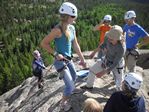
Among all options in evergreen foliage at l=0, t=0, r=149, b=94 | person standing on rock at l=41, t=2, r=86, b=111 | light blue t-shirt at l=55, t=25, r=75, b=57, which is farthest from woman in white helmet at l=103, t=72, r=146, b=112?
evergreen foliage at l=0, t=0, r=149, b=94

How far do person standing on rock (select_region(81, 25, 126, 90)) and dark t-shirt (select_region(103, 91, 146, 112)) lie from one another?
2.96m

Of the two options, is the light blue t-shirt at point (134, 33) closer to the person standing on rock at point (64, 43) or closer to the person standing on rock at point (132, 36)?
the person standing on rock at point (132, 36)

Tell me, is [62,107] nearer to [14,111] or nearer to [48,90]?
[48,90]

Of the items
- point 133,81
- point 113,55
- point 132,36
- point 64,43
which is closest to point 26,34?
point 132,36

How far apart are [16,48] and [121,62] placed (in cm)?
7105

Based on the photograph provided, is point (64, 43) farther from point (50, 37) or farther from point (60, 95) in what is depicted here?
point (60, 95)

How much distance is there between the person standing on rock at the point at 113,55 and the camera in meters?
9.41

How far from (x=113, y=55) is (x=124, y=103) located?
3.47 meters

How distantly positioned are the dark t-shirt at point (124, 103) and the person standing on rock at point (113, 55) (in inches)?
116

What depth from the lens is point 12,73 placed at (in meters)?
49.2

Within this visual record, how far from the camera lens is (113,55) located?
1009 centimetres

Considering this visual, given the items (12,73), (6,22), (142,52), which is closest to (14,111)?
(142,52)

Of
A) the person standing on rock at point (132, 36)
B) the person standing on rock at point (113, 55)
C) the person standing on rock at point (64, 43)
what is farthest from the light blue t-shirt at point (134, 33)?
the person standing on rock at point (64, 43)

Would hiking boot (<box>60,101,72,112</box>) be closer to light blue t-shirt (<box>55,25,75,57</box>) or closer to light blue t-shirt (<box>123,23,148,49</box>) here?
light blue t-shirt (<box>55,25,75,57</box>)
